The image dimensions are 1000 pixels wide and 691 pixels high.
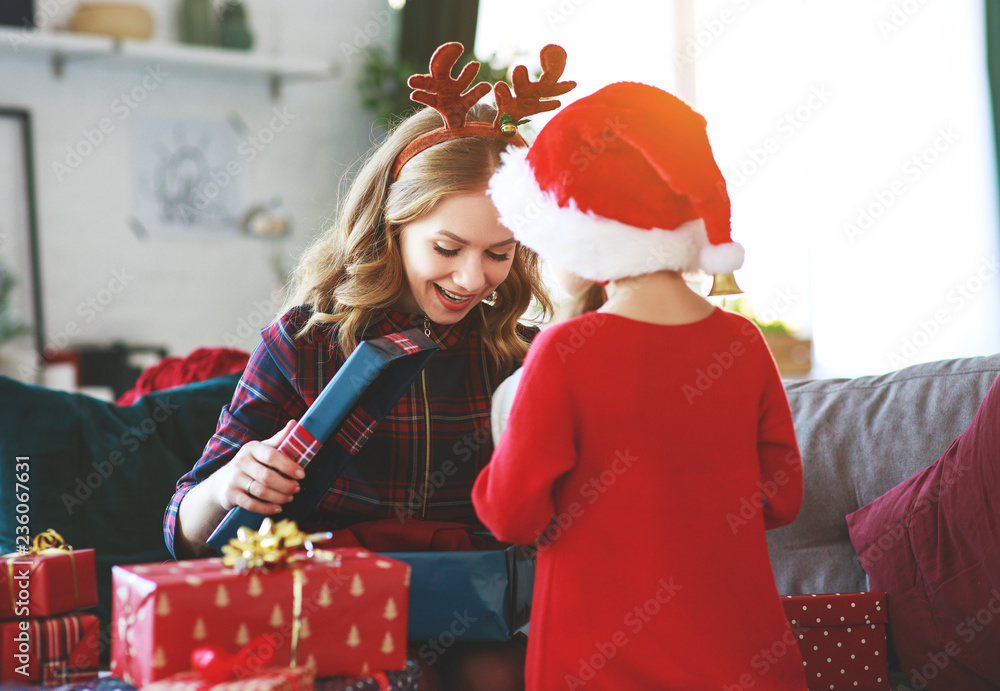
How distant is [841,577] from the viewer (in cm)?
155

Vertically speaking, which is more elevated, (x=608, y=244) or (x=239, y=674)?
(x=608, y=244)

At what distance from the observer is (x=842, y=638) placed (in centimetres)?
136

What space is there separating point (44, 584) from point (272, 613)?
291 mm

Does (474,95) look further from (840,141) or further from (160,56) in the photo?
(160,56)

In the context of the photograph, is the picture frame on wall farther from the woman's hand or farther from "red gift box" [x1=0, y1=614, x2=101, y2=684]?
"red gift box" [x1=0, y1=614, x2=101, y2=684]

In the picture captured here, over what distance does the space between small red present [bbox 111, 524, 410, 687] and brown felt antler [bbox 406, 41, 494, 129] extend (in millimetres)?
677

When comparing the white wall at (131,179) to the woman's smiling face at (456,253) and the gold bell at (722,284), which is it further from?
the gold bell at (722,284)

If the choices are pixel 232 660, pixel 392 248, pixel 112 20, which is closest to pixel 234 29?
pixel 112 20

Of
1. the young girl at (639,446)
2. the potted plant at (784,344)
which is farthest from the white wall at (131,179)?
the young girl at (639,446)

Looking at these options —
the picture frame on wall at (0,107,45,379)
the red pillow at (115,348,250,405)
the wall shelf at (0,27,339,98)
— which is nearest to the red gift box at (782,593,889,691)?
the red pillow at (115,348,250,405)

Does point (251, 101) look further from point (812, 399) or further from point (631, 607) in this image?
point (631, 607)

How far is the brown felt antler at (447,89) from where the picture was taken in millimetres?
1247

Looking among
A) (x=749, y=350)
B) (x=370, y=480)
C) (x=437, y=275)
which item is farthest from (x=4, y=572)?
(x=749, y=350)

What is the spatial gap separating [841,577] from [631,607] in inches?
31.2
